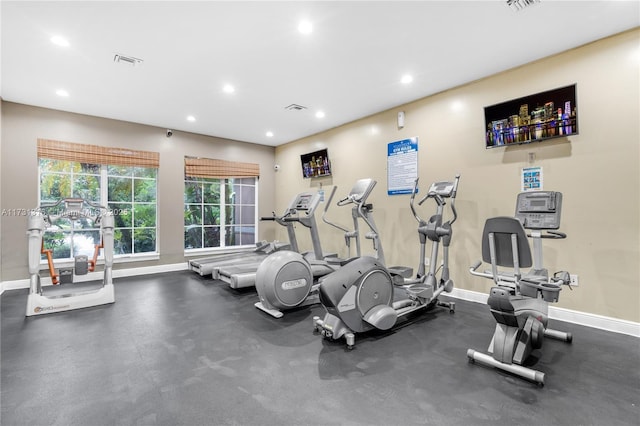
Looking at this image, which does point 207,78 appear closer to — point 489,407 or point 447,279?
point 447,279

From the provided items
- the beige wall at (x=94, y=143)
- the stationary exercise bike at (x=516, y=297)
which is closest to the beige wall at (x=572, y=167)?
the stationary exercise bike at (x=516, y=297)

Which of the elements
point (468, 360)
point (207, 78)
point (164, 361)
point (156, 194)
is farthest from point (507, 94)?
point (156, 194)

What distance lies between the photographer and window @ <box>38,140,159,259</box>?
4.82 meters

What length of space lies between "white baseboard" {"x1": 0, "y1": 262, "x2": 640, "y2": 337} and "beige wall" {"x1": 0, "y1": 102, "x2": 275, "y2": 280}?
4.1 inches

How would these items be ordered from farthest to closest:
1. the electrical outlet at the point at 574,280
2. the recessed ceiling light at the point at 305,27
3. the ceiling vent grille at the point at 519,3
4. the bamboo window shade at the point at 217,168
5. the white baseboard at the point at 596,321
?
the bamboo window shade at the point at 217,168
the electrical outlet at the point at 574,280
the white baseboard at the point at 596,321
the recessed ceiling light at the point at 305,27
the ceiling vent grille at the point at 519,3

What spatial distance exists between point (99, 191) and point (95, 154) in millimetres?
638

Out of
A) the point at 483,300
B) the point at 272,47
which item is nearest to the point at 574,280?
the point at 483,300

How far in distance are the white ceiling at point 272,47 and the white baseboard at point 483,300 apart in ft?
8.94

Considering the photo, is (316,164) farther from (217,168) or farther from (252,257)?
(252,257)

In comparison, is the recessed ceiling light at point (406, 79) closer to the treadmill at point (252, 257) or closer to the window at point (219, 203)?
the treadmill at point (252, 257)

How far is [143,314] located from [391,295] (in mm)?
2759

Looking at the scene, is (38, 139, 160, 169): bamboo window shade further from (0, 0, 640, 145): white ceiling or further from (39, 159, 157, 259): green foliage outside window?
(0, 0, 640, 145): white ceiling

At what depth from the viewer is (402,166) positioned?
4.65 meters

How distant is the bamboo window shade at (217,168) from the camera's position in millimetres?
6074
